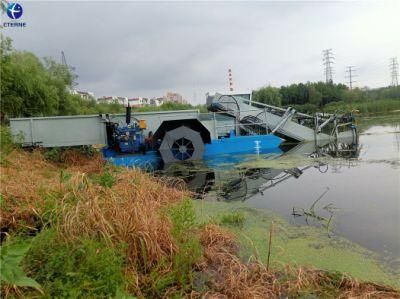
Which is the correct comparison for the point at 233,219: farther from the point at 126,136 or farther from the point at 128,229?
the point at 126,136

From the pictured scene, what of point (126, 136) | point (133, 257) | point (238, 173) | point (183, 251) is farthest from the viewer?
point (126, 136)

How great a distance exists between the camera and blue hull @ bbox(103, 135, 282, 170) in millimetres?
9266

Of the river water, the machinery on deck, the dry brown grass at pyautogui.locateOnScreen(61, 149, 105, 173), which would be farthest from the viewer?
the machinery on deck

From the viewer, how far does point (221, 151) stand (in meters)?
10.6

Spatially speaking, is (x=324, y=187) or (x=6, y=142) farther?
(x=6, y=142)

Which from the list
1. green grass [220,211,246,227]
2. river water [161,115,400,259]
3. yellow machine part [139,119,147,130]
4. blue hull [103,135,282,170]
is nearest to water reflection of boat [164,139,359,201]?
river water [161,115,400,259]

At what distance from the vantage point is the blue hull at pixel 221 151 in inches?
365

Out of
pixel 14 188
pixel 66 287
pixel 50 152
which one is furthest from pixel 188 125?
pixel 66 287

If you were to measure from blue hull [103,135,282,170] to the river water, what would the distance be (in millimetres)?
614

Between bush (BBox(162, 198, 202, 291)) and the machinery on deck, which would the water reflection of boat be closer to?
the machinery on deck

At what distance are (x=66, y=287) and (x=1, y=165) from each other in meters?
4.39

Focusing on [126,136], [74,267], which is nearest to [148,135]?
[126,136]

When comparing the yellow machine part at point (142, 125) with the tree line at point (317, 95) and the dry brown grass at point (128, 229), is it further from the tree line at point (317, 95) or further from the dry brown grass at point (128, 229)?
the tree line at point (317, 95)

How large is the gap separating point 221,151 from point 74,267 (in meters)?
8.50
